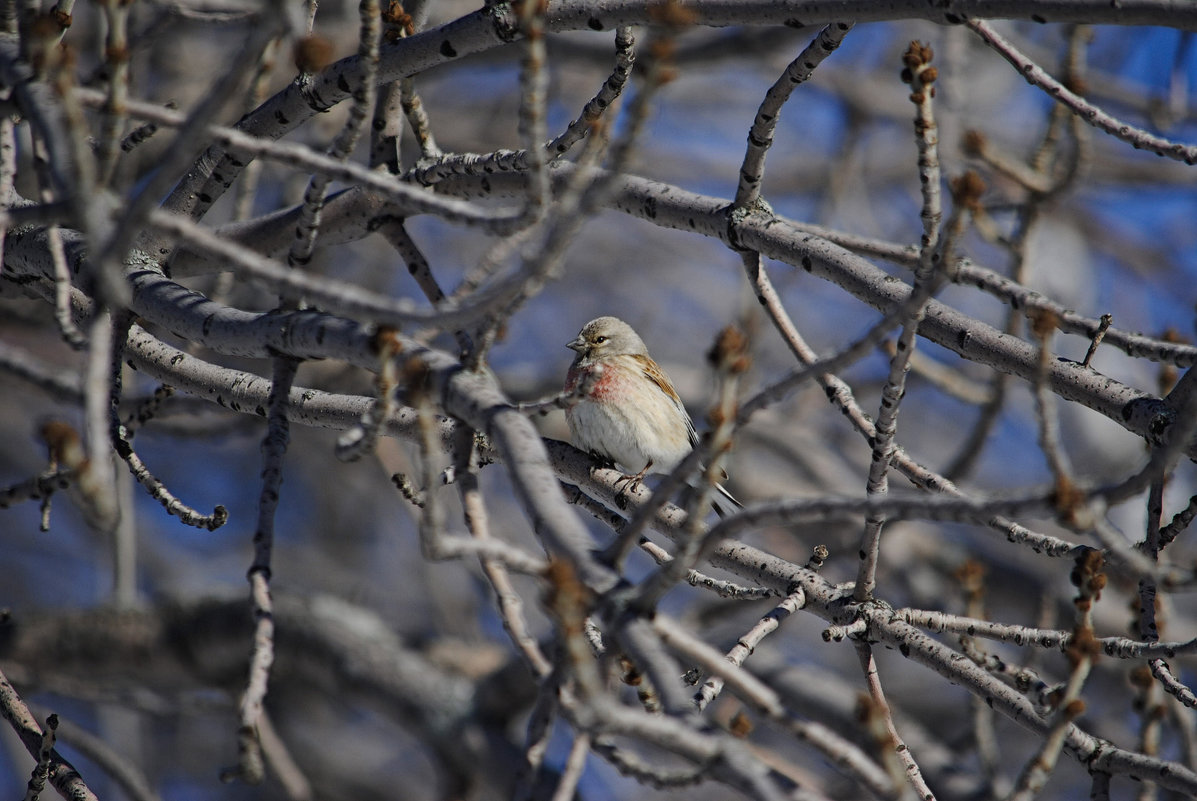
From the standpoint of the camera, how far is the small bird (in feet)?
Result: 14.0

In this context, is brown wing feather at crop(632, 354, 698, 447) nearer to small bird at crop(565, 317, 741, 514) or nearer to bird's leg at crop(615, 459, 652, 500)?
small bird at crop(565, 317, 741, 514)

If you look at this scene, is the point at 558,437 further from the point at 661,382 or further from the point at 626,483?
the point at 626,483

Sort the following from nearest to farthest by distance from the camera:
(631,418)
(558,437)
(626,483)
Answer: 1. (626,483)
2. (631,418)
3. (558,437)

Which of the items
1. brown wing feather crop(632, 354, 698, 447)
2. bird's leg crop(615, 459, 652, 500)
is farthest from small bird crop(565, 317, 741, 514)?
bird's leg crop(615, 459, 652, 500)

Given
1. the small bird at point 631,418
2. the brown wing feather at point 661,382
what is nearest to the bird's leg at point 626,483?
the small bird at point 631,418

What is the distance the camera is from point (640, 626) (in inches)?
64.2

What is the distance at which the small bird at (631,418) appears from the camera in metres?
4.27

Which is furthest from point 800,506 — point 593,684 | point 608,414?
point 608,414

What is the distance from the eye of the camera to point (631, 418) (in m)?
4.33

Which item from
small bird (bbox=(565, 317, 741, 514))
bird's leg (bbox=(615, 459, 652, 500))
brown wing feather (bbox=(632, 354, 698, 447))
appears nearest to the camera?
bird's leg (bbox=(615, 459, 652, 500))

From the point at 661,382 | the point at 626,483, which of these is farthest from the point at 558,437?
the point at 626,483

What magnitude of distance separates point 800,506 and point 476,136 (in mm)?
6350

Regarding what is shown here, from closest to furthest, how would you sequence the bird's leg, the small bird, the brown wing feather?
the bird's leg
the small bird
the brown wing feather

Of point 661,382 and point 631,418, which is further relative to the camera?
point 661,382
